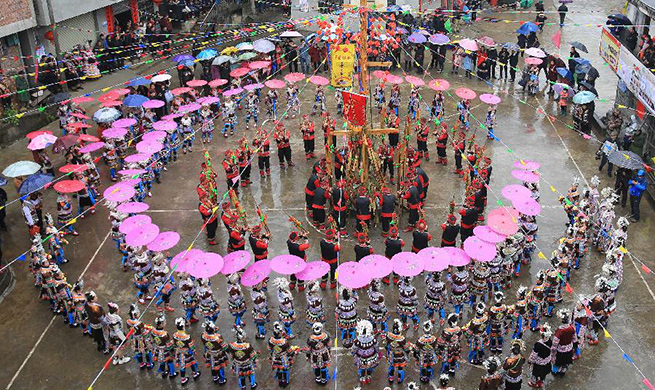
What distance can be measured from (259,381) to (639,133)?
44.2 ft

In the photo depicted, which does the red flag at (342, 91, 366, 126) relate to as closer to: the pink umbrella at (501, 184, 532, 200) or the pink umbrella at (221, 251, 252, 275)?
the pink umbrella at (501, 184, 532, 200)

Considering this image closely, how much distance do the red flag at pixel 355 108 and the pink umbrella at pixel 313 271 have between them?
4385 mm

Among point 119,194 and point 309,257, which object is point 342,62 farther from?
point 119,194

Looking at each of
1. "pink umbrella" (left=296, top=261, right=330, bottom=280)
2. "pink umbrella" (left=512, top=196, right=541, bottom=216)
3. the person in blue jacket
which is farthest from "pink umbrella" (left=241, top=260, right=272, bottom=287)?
the person in blue jacket

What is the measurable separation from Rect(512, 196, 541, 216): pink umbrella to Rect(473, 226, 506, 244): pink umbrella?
39.6 inches

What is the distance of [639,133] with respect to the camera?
1889 cm

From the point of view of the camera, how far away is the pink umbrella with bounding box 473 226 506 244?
12922mm

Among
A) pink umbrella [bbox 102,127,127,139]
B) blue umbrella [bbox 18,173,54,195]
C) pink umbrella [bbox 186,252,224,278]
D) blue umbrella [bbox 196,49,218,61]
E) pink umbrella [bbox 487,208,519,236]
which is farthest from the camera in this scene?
blue umbrella [bbox 196,49,218,61]

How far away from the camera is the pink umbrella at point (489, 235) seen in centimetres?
1292

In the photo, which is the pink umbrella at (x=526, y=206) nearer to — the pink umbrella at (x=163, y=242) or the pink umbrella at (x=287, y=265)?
the pink umbrella at (x=287, y=265)

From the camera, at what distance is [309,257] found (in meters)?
15.5

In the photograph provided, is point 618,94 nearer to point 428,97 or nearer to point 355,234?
point 428,97

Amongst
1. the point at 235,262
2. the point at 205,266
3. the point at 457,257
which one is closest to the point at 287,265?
the point at 235,262

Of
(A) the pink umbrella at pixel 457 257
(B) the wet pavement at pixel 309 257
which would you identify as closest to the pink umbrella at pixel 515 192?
(B) the wet pavement at pixel 309 257
